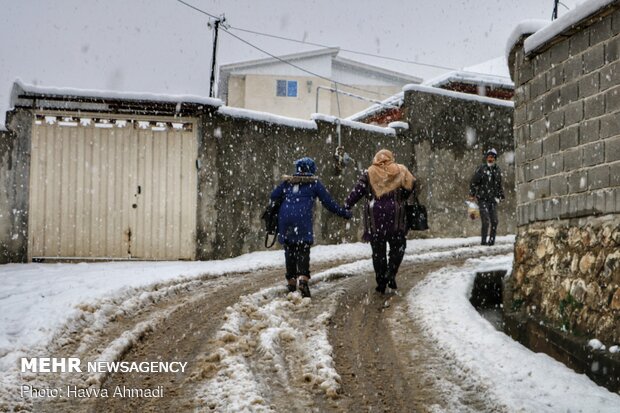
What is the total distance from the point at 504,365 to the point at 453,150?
11429mm

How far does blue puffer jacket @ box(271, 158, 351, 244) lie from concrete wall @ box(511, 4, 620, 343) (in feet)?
7.58

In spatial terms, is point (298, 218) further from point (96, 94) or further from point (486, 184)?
point (486, 184)

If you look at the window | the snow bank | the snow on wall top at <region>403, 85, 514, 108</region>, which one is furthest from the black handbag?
the window

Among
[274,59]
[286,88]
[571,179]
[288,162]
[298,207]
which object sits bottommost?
[298,207]

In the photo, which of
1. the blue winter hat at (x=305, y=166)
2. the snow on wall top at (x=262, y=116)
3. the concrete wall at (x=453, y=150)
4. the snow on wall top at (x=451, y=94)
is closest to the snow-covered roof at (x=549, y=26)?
the blue winter hat at (x=305, y=166)

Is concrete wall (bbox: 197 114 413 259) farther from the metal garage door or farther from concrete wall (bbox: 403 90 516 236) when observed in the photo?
concrete wall (bbox: 403 90 516 236)

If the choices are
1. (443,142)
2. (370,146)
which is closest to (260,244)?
(370,146)

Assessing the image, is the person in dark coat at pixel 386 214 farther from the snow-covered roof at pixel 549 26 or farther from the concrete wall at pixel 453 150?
the concrete wall at pixel 453 150

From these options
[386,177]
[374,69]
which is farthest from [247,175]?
[374,69]

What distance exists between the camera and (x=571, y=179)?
16.3 ft

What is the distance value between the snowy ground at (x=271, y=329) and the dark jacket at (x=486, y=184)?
9.64 feet

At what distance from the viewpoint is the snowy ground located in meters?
3.64

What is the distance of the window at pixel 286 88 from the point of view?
31.3 metres

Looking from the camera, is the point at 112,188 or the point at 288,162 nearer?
the point at 112,188
